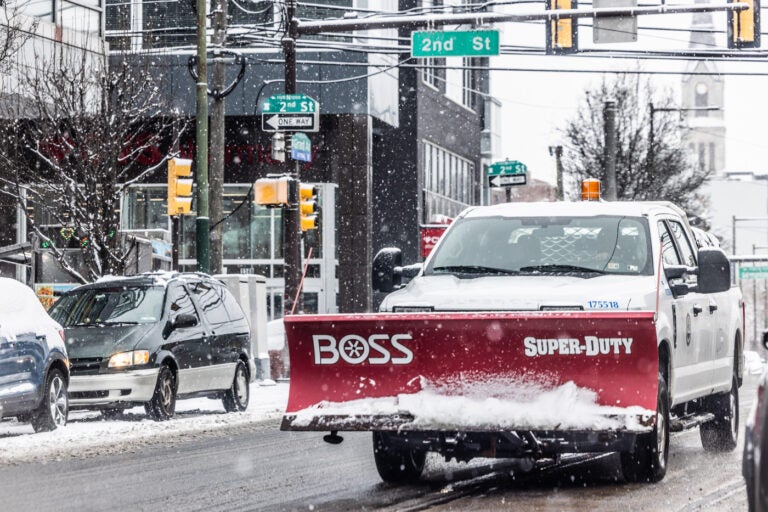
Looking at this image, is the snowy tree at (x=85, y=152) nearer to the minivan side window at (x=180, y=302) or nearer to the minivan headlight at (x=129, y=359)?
the minivan side window at (x=180, y=302)

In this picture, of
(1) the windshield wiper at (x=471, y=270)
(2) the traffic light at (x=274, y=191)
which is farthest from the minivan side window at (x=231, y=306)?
(1) the windshield wiper at (x=471, y=270)

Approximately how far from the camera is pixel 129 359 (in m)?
16.4

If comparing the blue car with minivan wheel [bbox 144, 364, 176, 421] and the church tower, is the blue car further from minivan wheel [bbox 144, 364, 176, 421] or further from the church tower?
the church tower

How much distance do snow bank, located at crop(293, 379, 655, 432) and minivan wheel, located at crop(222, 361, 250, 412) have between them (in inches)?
374

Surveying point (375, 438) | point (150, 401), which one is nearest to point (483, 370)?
point (375, 438)

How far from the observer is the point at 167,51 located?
124 ft

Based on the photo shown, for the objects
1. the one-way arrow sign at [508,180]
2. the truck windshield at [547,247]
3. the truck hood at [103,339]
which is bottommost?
the truck hood at [103,339]

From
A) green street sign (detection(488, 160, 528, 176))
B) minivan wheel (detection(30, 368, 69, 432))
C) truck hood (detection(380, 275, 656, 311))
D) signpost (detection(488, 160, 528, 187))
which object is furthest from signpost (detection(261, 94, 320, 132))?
truck hood (detection(380, 275, 656, 311))

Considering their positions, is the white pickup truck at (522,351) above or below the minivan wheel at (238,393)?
above

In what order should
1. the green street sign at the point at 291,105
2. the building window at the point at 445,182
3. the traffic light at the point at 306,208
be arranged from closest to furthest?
the green street sign at the point at 291,105 → the traffic light at the point at 306,208 → the building window at the point at 445,182

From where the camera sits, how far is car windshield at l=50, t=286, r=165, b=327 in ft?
57.2

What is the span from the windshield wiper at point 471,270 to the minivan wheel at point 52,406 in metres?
5.93

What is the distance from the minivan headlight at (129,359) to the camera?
1642 centimetres

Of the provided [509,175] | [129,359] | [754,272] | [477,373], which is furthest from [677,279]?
[754,272]
